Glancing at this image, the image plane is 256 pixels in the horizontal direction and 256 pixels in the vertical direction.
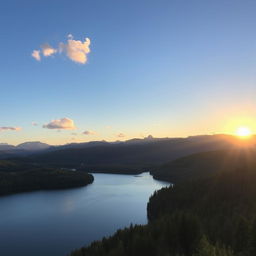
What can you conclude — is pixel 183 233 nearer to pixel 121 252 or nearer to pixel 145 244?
pixel 145 244

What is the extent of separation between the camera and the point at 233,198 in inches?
3797

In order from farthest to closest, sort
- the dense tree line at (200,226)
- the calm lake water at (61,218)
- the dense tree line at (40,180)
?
the dense tree line at (40,180) < the calm lake water at (61,218) < the dense tree line at (200,226)

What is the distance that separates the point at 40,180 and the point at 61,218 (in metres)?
83.9

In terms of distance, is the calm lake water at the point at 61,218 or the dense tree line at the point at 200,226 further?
the calm lake water at the point at 61,218

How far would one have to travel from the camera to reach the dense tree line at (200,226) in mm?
52584

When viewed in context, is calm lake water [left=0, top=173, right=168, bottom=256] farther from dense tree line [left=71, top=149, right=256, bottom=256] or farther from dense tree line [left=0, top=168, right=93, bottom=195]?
dense tree line [left=0, top=168, right=93, bottom=195]

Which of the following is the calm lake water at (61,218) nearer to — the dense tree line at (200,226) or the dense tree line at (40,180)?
the dense tree line at (200,226)

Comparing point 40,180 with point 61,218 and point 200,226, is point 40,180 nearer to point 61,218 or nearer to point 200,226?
point 61,218

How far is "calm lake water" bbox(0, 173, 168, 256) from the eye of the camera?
70.7 metres

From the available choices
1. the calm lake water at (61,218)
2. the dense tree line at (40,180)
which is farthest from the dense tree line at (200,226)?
the dense tree line at (40,180)

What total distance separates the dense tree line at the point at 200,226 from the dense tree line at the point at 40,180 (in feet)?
249

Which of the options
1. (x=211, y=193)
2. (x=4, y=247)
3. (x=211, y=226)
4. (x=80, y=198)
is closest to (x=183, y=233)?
(x=211, y=226)

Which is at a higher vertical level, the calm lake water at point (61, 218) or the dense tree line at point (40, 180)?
the dense tree line at point (40, 180)

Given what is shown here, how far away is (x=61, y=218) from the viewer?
97562mm
